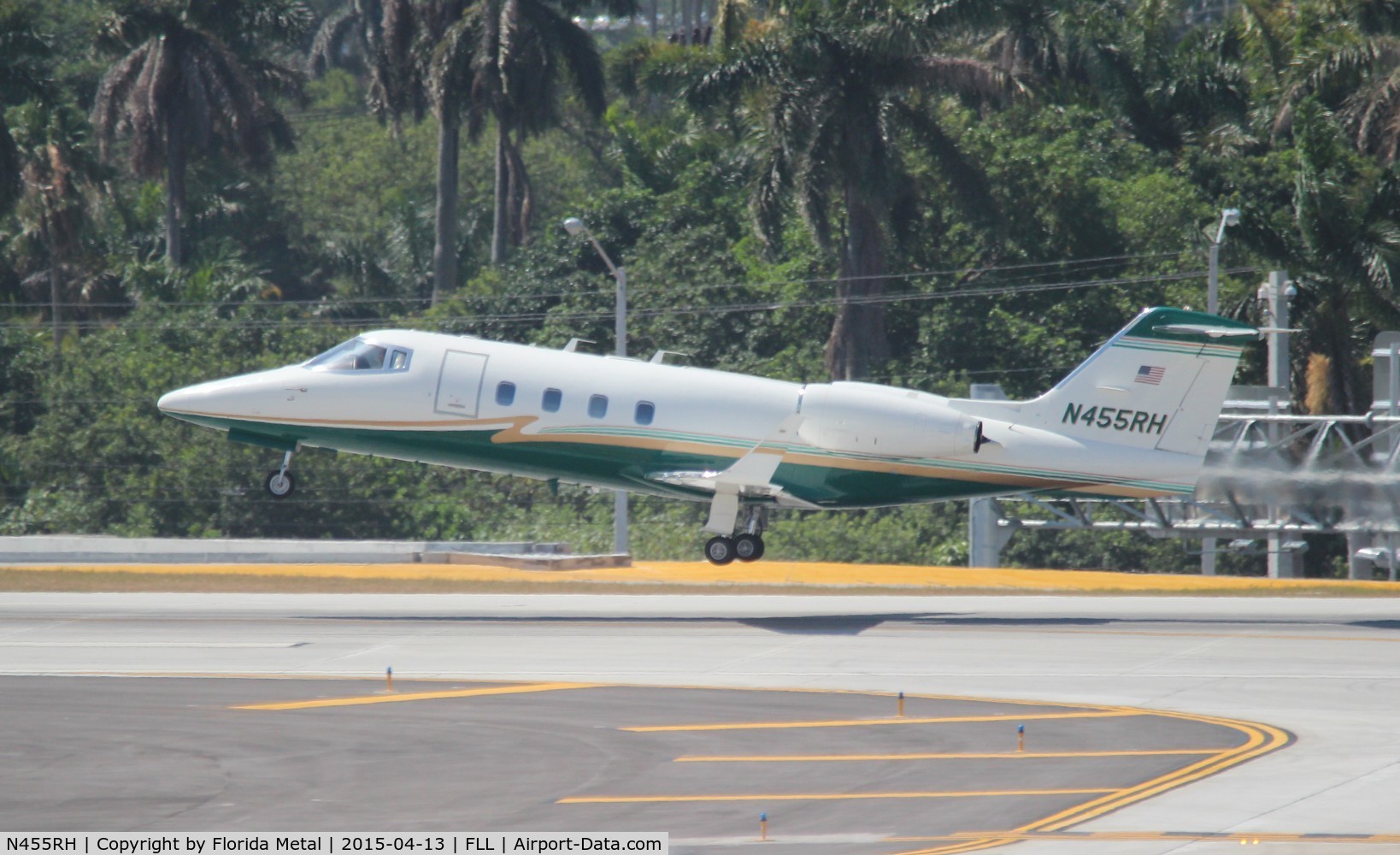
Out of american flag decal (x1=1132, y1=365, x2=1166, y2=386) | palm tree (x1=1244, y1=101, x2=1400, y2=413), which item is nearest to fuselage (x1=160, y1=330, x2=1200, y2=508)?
american flag decal (x1=1132, y1=365, x2=1166, y2=386)

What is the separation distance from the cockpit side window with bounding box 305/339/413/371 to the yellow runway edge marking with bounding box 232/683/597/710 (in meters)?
9.53

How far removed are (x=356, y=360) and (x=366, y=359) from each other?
17cm

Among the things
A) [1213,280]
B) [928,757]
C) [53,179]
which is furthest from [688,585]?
[53,179]

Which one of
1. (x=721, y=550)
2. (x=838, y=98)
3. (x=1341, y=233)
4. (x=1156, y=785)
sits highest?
(x=838, y=98)

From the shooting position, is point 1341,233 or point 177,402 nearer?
point 177,402

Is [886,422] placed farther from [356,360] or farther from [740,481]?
[356,360]

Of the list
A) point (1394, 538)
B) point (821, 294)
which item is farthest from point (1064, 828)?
Result: point (821, 294)

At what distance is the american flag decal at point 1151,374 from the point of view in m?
28.5

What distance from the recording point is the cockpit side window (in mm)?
29750

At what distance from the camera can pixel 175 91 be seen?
59531 millimetres

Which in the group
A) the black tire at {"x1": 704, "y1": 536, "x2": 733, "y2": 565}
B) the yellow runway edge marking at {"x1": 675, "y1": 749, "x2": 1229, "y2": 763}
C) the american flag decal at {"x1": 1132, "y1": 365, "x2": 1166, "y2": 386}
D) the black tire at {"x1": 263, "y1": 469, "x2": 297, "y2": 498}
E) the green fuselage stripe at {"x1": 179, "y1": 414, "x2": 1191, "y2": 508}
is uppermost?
the american flag decal at {"x1": 1132, "y1": 365, "x2": 1166, "y2": 386}

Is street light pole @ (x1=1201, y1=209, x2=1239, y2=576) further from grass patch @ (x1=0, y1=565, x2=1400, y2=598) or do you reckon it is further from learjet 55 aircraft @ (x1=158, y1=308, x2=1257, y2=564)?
learjet 55 aircraft @ (x1=158, y1=308, x2=1257, y2=564)

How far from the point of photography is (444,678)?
878 inches

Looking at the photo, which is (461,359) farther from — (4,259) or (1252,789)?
(4,259)
